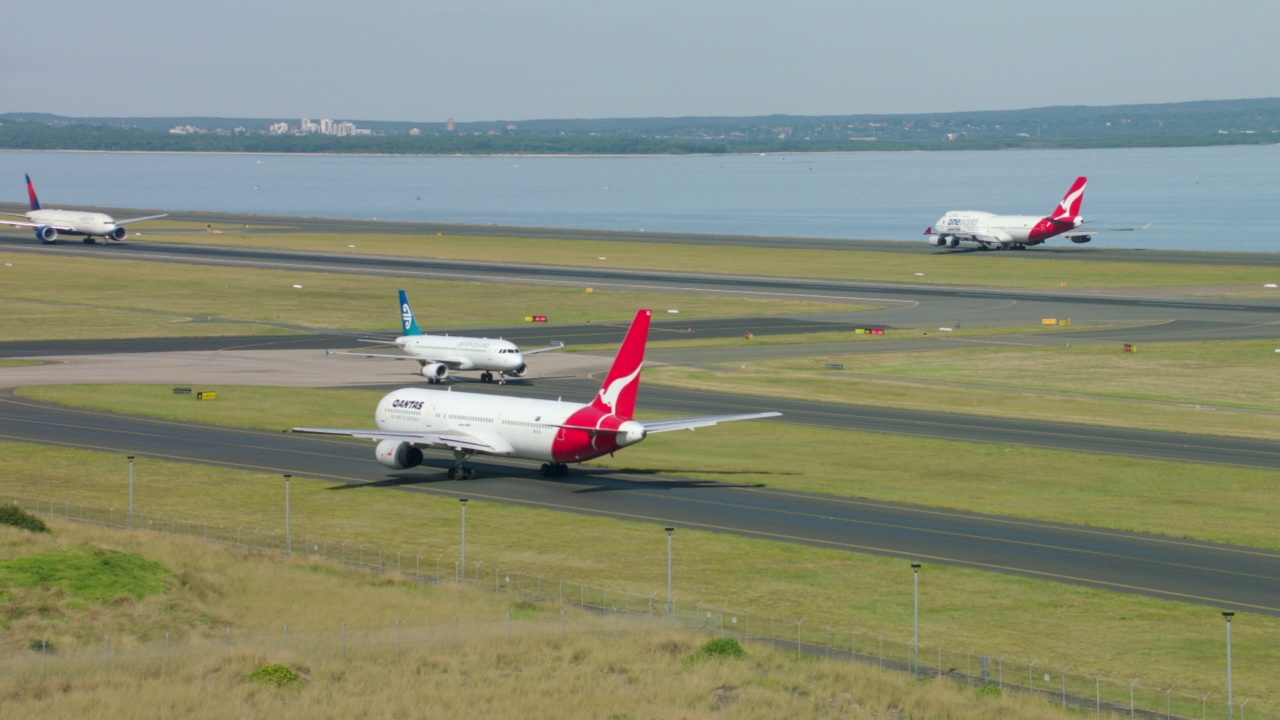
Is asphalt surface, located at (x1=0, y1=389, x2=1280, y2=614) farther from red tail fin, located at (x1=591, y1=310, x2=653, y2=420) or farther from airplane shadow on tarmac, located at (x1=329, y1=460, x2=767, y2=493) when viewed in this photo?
red tail fin, located at (x1=591, y1=310, x2=653, y2=420)

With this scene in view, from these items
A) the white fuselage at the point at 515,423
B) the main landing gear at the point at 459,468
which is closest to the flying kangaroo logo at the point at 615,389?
the white fuselage at the point at 515,423

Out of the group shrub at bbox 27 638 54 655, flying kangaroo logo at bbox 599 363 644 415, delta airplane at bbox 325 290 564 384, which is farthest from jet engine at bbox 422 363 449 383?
shrub at bbox 27 638 54 655

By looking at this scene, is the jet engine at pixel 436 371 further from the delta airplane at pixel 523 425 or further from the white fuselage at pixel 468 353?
the delta airplane at pixel 523 425

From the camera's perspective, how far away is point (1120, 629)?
48.8 metres

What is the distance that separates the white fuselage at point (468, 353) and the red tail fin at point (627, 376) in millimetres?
35373

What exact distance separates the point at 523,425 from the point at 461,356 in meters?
34.9

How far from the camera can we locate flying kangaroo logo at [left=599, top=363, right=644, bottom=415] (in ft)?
228

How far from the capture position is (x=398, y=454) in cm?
7494

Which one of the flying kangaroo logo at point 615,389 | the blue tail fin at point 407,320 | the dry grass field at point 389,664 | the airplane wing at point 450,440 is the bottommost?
the dry grass field at point 389,664

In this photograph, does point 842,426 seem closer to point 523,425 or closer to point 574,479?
point 574,479

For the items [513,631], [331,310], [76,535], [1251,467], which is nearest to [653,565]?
[513,631]

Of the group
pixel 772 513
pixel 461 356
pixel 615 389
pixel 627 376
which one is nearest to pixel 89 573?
pixel 615 389

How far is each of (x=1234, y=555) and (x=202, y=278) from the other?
484 feet

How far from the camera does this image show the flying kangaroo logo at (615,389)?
69625mm
